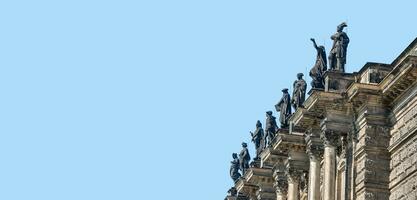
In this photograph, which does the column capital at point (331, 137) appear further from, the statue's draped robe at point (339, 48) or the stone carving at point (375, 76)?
the stone carving at point (375, 76)

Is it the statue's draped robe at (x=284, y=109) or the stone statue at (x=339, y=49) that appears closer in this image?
the stone statue at (x=339, y=49)

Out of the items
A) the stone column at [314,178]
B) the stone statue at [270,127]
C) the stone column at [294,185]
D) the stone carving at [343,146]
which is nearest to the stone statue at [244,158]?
the stone statue at [270,127]

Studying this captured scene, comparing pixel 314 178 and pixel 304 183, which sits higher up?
pixel 304 183

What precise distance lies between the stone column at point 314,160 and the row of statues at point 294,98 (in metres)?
1.39

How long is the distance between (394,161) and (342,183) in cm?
298

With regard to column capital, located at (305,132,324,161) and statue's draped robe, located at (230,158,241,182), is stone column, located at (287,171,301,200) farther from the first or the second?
statue's draped robe, located at (230,158,241,182)

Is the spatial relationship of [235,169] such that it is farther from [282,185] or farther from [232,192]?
[282,185]

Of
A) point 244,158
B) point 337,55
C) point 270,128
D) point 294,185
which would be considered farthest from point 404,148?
point 244,158

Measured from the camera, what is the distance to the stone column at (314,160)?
181ft

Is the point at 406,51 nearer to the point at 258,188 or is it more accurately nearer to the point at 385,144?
the point at 385,144

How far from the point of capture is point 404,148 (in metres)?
49.1

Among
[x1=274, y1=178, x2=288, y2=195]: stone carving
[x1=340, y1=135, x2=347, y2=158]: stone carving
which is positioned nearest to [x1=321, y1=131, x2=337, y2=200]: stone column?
[x1=340, y1=135, x2=347, y2=158]: stone carving

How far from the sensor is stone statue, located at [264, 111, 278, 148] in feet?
210

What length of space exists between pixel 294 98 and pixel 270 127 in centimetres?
601
